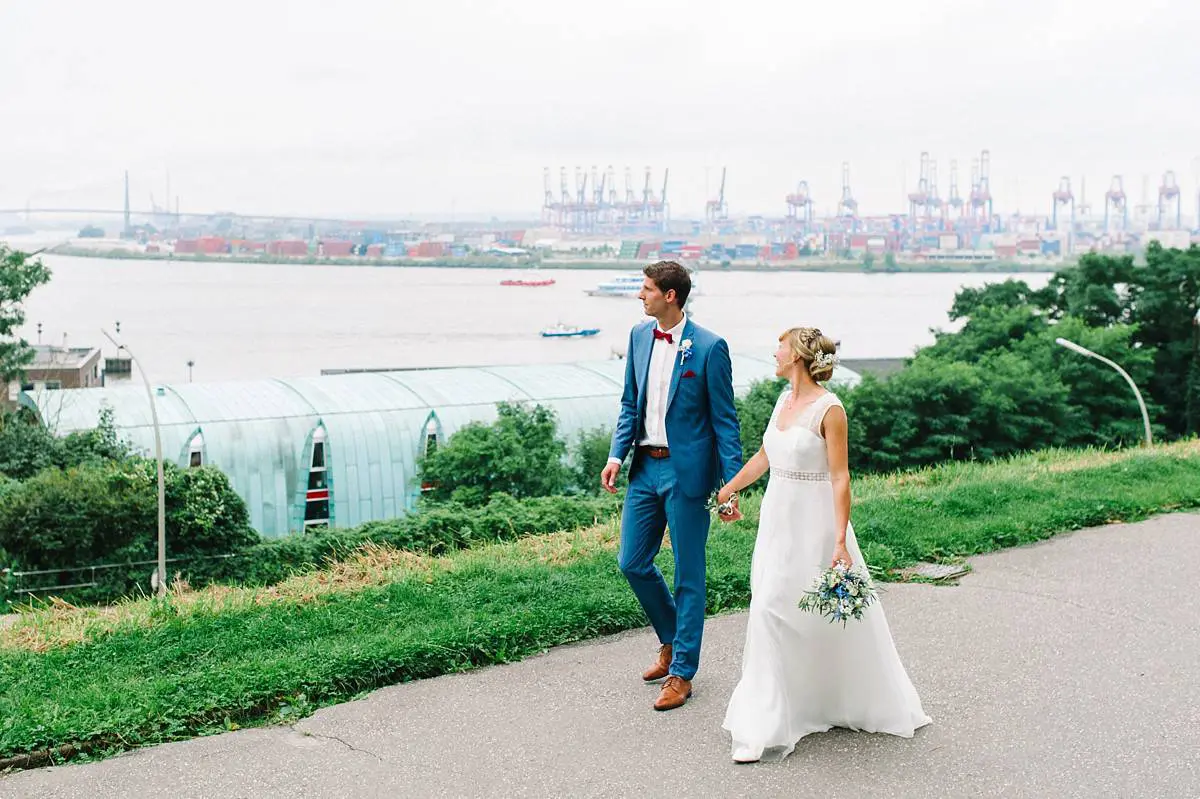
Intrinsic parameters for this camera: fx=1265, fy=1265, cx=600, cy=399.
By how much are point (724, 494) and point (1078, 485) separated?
17.4 ft

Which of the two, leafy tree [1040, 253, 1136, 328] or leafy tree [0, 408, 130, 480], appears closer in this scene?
leafy tree [0, 408, 130, 480]

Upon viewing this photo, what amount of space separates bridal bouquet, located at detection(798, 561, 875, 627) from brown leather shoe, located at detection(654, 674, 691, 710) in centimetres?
62

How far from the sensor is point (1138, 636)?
5309mm

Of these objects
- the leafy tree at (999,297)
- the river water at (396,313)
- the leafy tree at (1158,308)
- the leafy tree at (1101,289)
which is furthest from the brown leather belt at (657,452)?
the river water at (396,313)

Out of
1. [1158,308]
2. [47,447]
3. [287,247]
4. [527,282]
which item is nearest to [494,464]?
[47,447]

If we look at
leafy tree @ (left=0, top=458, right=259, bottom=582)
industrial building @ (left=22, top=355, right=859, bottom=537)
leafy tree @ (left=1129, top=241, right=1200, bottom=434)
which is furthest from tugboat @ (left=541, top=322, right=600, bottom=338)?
leafy tree @ (left=0, top=458, right=259, bottom=582)

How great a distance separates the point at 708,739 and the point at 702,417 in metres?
1.12

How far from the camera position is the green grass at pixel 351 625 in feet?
13.9

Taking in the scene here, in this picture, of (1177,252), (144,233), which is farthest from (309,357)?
(144,233)

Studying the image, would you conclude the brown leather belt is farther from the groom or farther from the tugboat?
the tugboat

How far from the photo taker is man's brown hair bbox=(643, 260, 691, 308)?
4453 millimetres

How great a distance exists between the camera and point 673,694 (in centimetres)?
439

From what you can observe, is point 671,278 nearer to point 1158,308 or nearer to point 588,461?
point 588,461

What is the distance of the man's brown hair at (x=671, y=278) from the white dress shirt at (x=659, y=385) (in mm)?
117
